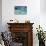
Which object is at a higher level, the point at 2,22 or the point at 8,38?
the point at 2,22

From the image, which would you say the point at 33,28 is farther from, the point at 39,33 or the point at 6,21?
the point at 6,21

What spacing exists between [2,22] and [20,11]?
846mm

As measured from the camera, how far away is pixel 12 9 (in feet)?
19.9

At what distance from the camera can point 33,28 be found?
6109 millimetres

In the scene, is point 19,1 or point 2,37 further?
point 19,1

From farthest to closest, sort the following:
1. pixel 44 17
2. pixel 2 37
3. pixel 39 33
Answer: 1. pixel 44 17
2. pixel 39 33
3. pixel 2 37

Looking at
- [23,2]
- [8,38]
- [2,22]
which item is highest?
[23,2]

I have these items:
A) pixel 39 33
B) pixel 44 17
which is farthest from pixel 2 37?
pixel 44 17

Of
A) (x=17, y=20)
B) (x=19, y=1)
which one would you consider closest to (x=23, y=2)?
(x=19, y=1)

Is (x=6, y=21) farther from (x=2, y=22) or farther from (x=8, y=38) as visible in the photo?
(x=8, y=38)

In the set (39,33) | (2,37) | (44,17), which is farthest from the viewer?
(44,17)

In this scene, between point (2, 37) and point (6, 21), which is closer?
point (2, 37)

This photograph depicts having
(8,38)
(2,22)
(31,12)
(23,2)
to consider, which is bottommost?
(8,38)

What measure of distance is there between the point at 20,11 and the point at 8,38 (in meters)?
1.64
